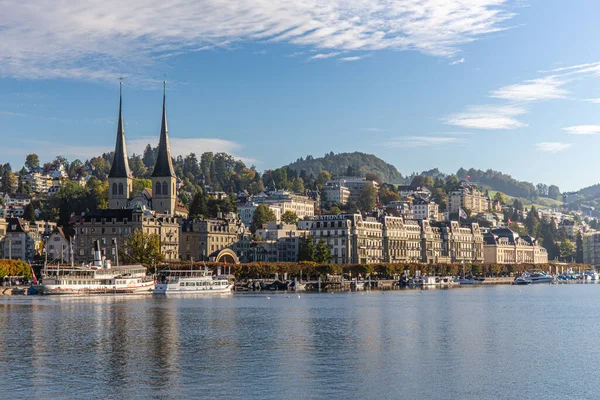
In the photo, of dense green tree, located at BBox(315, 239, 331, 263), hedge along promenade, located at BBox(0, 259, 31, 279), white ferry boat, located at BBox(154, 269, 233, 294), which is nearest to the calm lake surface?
white ferry boat, located at BBox(154, 269, 233, 294)

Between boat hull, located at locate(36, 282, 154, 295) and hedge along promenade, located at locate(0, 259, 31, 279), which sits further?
hedge along promenade, located at locate(0, 259, 31, 279)

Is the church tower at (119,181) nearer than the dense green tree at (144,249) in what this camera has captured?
No

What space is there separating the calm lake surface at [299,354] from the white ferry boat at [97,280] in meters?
32.9

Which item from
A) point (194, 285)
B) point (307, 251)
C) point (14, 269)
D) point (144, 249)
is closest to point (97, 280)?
point (194, 285)

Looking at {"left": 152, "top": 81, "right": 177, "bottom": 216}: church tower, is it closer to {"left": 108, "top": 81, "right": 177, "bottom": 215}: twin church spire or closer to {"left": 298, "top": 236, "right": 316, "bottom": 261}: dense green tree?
{"left": 108, "top": 81, "right": 177, "bottom": 215}: twin church spire

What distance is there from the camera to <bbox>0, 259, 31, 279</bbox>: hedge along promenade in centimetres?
13166

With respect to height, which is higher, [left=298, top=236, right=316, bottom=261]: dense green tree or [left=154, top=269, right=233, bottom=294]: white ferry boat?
[left=298, top=236, right=316, bottom=261]: dense green tree

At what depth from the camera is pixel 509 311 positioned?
90500 mm

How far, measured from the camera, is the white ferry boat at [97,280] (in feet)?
395

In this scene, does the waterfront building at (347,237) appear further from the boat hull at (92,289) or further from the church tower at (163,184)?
the boat hull at (92,289)

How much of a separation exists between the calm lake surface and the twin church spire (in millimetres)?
92446

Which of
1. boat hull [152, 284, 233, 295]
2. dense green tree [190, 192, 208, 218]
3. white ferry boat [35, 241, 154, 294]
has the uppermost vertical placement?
dense green tree [190, 192, 208, 218]

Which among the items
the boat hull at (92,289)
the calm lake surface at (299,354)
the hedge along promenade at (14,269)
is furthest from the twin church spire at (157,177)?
the calm lake surface at (299,354)

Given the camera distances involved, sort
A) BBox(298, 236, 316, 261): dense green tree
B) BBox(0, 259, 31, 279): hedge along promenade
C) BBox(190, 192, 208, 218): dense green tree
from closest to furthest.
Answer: BBox(0, 259, 31, 279): hedge along promenade → BBox(298, 236, 316, 261): dense green tree → BBox(190, 192, 208, 218): dense green tree
